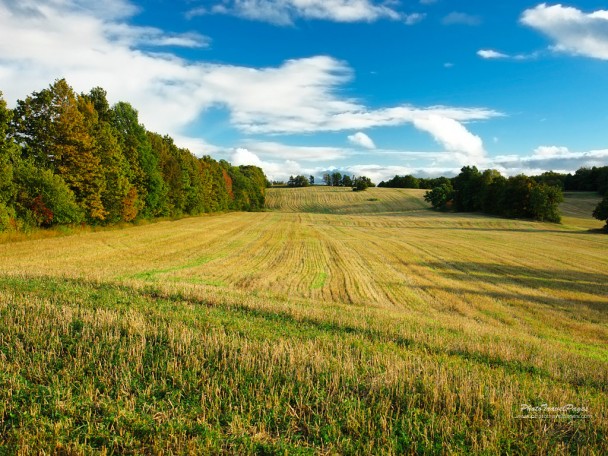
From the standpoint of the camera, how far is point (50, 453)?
4250mm

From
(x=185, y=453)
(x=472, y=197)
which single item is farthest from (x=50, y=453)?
(x=472, y=197)

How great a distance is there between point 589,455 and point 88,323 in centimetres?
905

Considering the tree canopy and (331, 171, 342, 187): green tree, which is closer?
the tree canopy

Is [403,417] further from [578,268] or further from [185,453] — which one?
[578,268]

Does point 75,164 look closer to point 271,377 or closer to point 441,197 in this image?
point 271,377

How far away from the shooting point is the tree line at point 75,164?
29.7m

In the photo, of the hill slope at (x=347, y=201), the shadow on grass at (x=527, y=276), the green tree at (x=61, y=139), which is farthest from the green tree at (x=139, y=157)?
the hill slope at (x=347, y=201)

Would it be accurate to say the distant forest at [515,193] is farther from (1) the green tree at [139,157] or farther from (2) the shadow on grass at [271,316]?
(1) the green tree at [139,157]

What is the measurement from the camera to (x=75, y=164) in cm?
3544

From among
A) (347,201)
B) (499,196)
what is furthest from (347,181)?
(499,196)

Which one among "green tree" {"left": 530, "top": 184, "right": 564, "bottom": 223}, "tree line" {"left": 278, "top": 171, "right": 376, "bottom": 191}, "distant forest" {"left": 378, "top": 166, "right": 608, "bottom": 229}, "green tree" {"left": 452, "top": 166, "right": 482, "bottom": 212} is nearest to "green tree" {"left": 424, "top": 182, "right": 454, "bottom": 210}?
"distant forest" {"left": 378, "top": 166, "right": 608, "bottom": 229}

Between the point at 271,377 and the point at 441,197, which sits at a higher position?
the point at 441,197

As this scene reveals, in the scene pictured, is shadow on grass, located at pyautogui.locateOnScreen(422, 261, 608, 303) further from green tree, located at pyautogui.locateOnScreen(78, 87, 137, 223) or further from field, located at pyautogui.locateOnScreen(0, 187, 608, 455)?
green tree, located at pyautogui.locateOnScreen(78, 87, 137, 223)

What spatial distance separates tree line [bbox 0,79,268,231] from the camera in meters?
29.7
